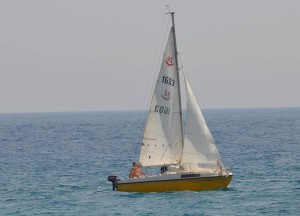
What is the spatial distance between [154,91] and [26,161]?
34.3 meters

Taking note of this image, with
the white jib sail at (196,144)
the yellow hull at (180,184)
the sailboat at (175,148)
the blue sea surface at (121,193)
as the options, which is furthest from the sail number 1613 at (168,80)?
the blue sea surface at (121,193)

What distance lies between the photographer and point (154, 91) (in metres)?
47.8

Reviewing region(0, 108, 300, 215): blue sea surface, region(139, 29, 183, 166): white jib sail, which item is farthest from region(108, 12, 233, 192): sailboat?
region(0, 108, 300, 215): blue sea surface

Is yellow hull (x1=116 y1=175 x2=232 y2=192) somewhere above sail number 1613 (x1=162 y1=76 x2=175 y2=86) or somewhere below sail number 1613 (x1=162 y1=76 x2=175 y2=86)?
below

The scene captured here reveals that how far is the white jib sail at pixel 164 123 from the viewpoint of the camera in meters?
47.4

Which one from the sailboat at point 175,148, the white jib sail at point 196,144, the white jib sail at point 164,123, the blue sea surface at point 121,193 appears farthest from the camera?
the white jib sail at point 196,144

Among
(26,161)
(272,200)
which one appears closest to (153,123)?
(272,200)

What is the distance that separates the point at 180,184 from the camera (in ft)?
156

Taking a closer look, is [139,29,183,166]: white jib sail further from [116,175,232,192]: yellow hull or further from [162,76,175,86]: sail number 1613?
[116,175,232,192]: yellow hull

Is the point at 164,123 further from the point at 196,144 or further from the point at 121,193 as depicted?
the point at 121,193

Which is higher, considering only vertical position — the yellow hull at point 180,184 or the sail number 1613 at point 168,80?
the sail number 1613 at point 168,80

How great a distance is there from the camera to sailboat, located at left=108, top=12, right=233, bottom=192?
157 ft

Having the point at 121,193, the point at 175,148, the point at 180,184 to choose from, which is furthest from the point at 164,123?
the point at 121,193

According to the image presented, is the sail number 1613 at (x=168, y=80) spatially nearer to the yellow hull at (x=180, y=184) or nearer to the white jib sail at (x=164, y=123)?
the white jib sail at (x=164, y=123)
